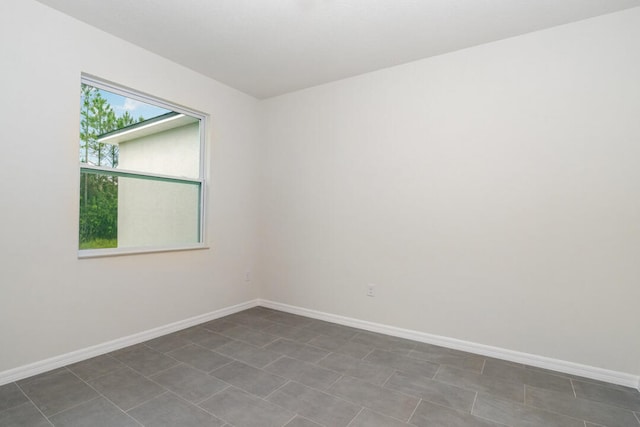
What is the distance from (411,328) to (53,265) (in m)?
2.98

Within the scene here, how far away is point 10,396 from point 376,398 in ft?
7.37

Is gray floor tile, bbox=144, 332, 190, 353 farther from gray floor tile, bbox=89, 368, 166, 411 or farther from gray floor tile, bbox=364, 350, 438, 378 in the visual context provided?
gray floor tile, bbox=364, 350, 438, 378

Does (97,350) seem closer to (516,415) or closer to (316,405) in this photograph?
(316,405)

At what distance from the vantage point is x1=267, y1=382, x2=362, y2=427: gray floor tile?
69.3 inches

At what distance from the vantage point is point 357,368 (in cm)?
236

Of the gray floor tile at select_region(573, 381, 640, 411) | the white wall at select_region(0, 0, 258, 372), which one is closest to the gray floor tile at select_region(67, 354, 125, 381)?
the white wall at select_region(0, 0, 258, 372)

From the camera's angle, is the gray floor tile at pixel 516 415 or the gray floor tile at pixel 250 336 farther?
the gray floor tile at pixel 250 336

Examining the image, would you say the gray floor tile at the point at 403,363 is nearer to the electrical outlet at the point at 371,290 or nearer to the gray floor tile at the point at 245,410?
the electrical outlet at the point at 371,290

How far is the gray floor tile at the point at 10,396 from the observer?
5.98 ft

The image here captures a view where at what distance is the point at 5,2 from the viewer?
2.04m

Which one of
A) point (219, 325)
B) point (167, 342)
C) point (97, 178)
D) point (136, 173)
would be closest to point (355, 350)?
point (219, 325)

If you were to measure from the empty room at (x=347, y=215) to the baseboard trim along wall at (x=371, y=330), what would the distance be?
0.01 meters

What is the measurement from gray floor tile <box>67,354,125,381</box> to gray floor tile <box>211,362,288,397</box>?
0.76m

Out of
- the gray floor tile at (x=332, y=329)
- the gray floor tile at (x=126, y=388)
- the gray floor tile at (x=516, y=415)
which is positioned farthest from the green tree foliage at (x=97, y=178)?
the gray floor tile at (x=516, y=415)
